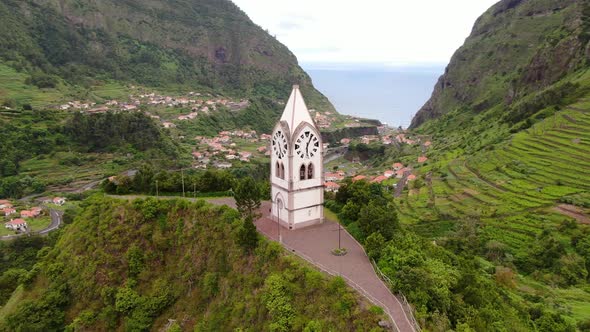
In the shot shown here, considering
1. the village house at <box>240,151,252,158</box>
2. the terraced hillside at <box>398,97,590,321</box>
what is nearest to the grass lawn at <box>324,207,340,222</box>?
the terraced hillside at <box>398,97,590,321</box>

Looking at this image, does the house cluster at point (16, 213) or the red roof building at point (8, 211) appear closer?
the house cluster at point (16, 213)

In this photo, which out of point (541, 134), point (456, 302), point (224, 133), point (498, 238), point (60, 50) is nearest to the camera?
point (456, 302)

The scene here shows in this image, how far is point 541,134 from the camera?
5450cm

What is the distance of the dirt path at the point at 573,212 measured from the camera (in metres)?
37.4

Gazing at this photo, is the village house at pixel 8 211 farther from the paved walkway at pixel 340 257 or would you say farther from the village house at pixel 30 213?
A: the paved walkway at pixel 340 257

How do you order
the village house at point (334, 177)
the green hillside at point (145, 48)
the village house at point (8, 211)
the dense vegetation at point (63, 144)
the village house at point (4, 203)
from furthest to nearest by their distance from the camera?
1. the green hillside at point (145, 48)
2. the village house at point (334, 177)
3. the dense vegetation at point (63, 144)
4. the village house at point (4, 203)
5. the village house at point (8, 211)

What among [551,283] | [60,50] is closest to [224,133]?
[60,50]

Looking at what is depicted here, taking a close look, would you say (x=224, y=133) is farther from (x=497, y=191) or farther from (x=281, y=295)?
(x=281, y=295)

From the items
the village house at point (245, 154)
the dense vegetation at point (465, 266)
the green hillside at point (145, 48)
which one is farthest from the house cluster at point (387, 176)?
the green hillside at point (145, 48)

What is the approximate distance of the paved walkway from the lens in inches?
680

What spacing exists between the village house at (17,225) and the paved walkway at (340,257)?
40.7 meters

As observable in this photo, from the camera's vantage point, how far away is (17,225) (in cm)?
5150

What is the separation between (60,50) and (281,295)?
443 feet

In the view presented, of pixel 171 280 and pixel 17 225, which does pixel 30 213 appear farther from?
pixel 171 280
